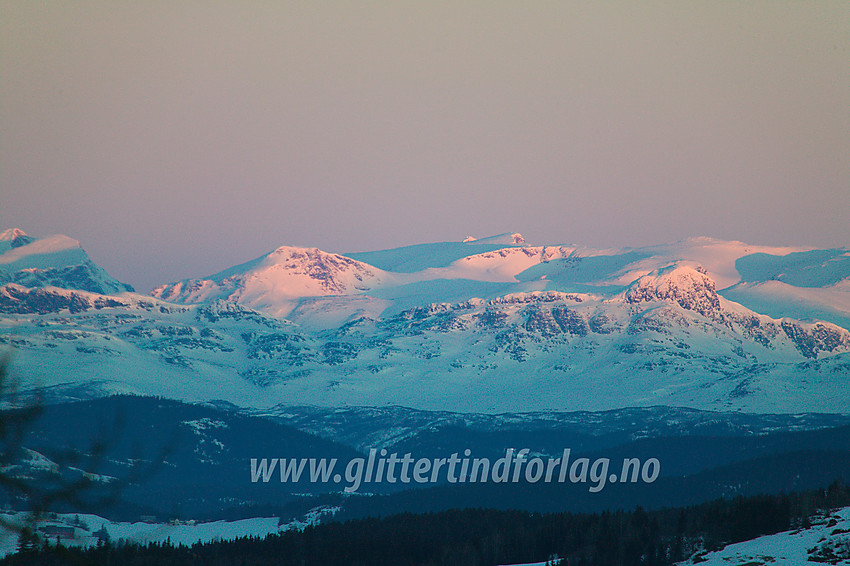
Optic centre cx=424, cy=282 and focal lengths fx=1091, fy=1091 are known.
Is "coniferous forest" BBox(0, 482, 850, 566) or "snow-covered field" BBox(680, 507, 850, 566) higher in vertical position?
"snow-covered field" BBox(680, 507, 850, 566)

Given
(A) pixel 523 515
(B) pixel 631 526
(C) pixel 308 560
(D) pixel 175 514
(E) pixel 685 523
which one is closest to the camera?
(D) pixel 175 514

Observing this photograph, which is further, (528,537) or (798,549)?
(528,537)

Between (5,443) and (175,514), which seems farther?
(175,514)

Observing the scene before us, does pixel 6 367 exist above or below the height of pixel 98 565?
above

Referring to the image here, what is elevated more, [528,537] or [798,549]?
[798,549]

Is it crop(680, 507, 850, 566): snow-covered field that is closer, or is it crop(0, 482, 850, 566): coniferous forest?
crop(680, 507, 850, 566): snow-covered field

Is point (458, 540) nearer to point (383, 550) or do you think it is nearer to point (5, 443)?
point (383, 550)

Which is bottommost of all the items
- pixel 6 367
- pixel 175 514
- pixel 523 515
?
pixel 523 515

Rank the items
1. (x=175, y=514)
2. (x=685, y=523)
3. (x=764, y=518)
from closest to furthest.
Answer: (x=175, y=514) → (x=764, y=518) → (x=685, y=523)

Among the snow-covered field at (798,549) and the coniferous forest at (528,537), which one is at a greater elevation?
the snow-covered field at (798,549)

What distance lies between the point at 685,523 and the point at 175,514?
129 m

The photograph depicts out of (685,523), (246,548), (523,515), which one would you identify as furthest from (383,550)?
(685,523)

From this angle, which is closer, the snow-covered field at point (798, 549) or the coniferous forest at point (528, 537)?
the snow-covered field at point (798, 549)

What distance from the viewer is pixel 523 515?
193375 mm
